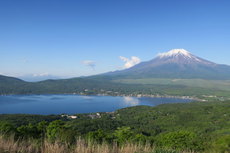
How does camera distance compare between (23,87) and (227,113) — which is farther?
(23,87)

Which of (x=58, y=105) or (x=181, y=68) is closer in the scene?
(x=58, y=105)

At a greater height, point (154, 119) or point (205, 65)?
point (205, 65)

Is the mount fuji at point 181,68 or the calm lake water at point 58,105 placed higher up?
the mount fuji at point 181,68

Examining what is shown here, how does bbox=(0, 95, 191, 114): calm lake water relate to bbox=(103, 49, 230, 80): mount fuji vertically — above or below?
below

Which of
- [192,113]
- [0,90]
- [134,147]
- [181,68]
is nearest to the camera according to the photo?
[134,147]

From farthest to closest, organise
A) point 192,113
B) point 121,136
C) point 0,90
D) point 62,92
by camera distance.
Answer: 1. point 62,92
2. point 0,90
3. point 192,113
4. point 121,136

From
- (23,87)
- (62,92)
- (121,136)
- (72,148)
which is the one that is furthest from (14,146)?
(23,87)

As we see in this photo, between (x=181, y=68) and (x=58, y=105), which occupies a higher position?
(x=181, y=68)

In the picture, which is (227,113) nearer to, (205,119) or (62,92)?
(205,119)

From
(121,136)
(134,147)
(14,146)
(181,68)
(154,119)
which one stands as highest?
(181,68)

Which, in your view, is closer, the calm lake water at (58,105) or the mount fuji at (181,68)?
the calm lake water at (58,105)

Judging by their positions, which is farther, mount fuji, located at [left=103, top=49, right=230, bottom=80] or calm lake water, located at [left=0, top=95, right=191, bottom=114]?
mount fuji, located at [left=103, top=49, right=230, bottom=80]
